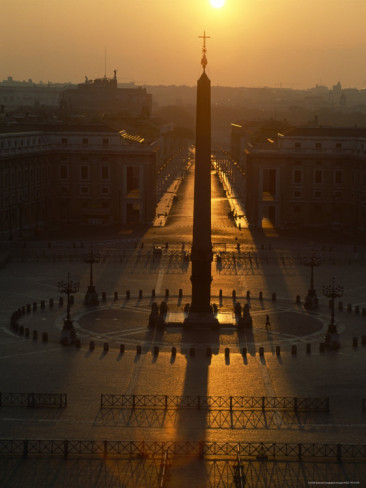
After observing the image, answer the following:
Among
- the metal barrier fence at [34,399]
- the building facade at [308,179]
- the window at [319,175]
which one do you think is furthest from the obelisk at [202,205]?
the window at [319,175]

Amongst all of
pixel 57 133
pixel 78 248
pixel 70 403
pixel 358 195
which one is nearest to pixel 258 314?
pixel 70 403

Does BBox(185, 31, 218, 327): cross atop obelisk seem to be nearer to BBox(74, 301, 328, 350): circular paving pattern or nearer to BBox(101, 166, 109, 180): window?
BBox(74, 301, 328, 350): circular paving pattern

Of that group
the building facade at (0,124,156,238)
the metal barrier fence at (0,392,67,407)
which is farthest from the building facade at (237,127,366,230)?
the metal barrier fence at (0,392,67,407)

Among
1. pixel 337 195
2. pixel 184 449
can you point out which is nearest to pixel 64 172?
pixel 337 195

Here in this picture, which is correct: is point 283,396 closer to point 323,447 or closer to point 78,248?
point 323,447

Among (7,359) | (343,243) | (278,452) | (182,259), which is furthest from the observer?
(343,243)

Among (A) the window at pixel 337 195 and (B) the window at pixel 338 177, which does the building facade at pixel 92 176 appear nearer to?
(A) the window at pixel 337 195

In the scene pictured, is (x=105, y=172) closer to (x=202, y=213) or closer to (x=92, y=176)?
(x=92, y=176)
